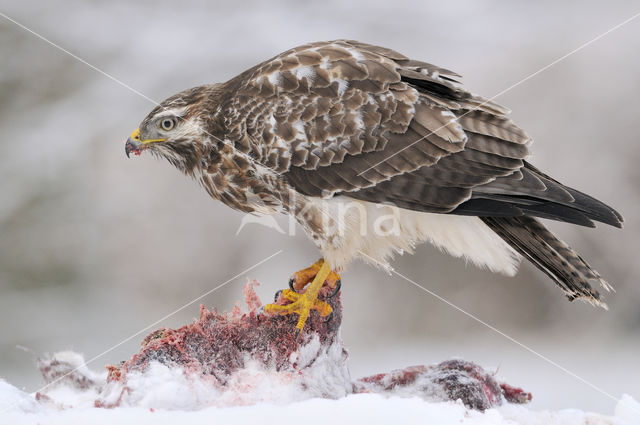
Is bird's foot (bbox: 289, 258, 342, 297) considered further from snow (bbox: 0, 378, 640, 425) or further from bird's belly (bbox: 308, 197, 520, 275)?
snow (bbox: 0, 378, 640, 425)

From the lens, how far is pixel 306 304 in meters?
3.33

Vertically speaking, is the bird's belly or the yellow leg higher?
the bird's belly

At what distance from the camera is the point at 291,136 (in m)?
3.25

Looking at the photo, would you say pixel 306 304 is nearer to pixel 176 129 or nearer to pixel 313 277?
pixel 313 277

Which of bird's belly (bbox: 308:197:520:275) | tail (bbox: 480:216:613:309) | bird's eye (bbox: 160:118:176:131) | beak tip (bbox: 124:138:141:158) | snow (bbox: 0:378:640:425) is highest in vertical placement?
bird's eye (bbox: 160:118:176:131)

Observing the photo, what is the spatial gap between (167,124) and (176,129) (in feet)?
0.17

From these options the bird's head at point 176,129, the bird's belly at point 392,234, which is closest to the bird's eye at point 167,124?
the bird's head at point 176,129

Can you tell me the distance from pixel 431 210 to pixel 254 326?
959 millimetres

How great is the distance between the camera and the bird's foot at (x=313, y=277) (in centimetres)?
353

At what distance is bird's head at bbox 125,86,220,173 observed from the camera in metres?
3.49

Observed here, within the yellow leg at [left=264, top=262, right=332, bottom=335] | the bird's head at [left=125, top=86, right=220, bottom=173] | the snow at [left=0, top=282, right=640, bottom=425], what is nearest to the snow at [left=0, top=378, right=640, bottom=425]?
the snow at [left=0, top=282, right=640, bottom=425]

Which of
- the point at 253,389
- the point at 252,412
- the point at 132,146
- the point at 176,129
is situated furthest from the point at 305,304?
the point at 132,146

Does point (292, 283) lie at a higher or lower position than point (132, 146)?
lower

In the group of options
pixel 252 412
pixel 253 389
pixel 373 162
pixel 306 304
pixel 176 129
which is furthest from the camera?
pixel 176 129
